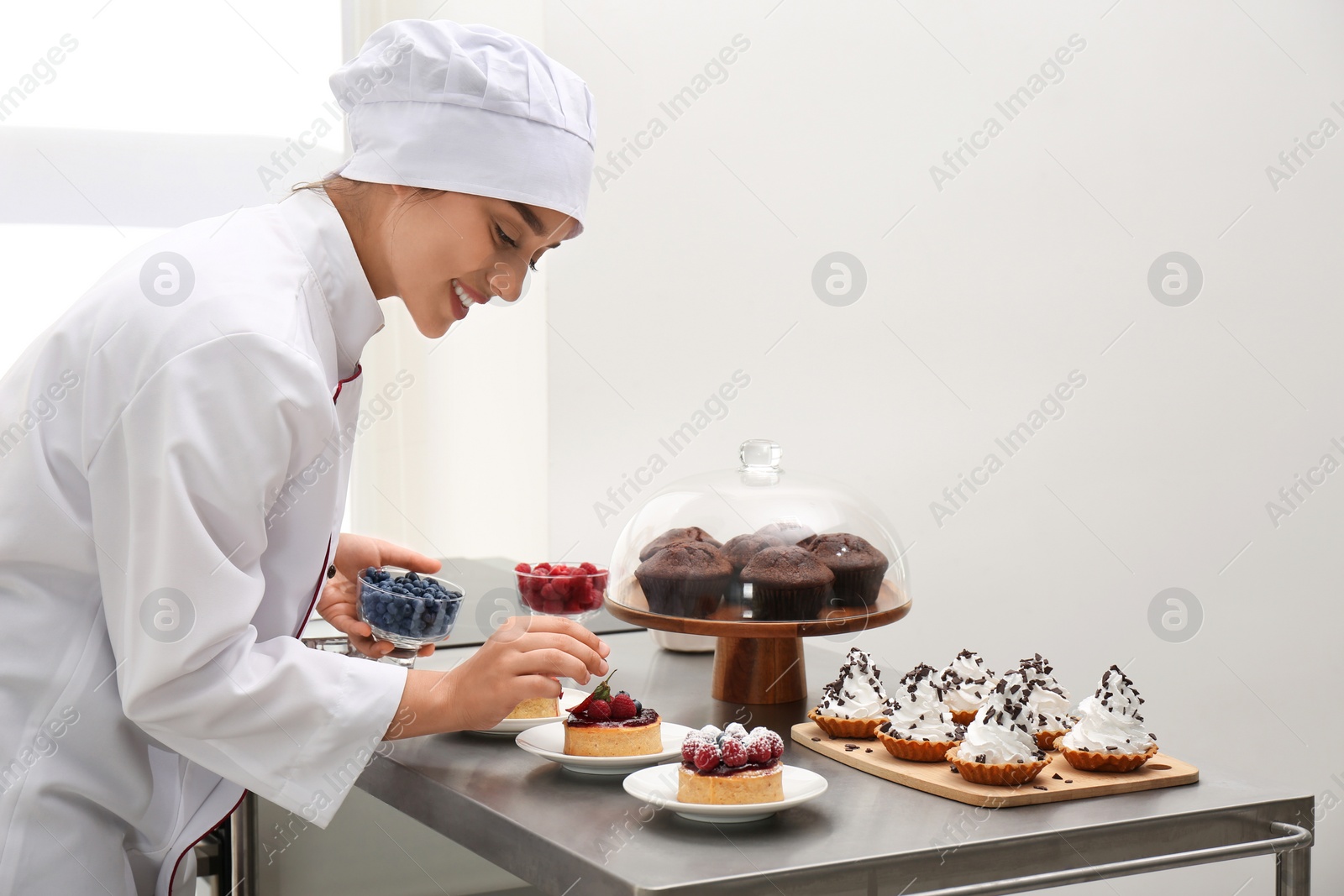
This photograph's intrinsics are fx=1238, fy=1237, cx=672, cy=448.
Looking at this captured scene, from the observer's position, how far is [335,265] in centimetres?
Answer: 120

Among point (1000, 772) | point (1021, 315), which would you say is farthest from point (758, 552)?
point (1021, 315)

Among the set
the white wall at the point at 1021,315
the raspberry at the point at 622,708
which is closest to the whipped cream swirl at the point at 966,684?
the raspberry at the point at 622,708

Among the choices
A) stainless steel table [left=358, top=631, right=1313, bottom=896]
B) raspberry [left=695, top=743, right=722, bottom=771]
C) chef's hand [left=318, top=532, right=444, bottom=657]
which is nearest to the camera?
stainless steel table [left=358, top=631, right=1313, bottom=896]

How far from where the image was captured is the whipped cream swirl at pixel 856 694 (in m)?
1.31

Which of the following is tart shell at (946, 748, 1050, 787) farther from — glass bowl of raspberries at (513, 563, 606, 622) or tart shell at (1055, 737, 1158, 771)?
glass bowl of raspberries at (513, 563, 606, 622)

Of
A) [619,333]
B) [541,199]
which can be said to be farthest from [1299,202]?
[541,199]

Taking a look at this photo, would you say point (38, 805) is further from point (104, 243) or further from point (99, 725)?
point (104, 243)

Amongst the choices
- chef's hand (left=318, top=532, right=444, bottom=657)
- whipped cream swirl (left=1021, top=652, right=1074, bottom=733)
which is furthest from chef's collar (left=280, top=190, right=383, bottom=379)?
whipped cream swirl (left=1021, top=652, right=1074, bottom=733)

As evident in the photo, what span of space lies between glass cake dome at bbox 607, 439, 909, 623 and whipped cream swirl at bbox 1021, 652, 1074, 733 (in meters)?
0.22

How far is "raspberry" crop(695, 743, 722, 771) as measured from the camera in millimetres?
1051

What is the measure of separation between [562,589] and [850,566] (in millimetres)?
365

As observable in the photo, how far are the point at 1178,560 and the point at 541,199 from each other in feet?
7.81

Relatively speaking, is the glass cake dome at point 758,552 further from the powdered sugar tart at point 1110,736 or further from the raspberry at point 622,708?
the powdered sugar tart at point 1110,736

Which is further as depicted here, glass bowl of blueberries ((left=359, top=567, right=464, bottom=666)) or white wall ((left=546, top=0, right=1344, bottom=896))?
white wall ((left=546, top=0, right=1344, bottom=896))
